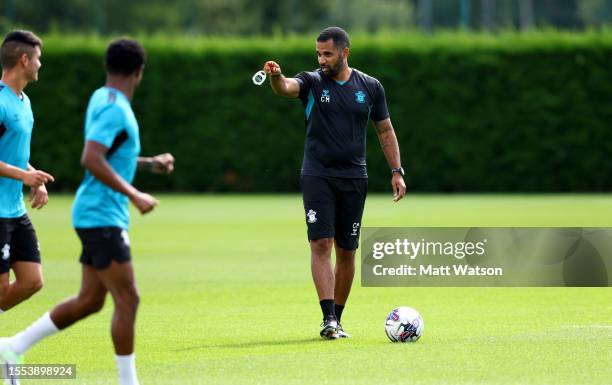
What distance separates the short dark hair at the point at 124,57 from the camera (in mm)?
7316

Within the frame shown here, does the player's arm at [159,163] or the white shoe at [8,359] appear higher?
the player's arm at [159,163]

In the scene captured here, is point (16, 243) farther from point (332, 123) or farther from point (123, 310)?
point (332, 123)

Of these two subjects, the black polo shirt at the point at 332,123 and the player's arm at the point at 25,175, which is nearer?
the player's arm at the point at 25,175

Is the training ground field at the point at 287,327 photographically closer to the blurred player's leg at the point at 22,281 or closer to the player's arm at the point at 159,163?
the blurred player's leg at the point at 22,281

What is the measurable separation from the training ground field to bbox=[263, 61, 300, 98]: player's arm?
7.00 feet

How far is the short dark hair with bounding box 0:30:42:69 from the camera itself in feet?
28.8

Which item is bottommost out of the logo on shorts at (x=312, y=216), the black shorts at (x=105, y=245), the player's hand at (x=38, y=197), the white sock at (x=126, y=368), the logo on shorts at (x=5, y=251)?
the logo on shorts at (x=312, y=216)

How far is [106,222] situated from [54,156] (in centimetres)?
2678

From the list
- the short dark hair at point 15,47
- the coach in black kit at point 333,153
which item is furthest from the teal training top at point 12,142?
the coach in black kit at point 333,153

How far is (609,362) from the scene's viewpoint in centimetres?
891

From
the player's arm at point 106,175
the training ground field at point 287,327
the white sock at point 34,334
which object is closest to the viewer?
the player's arm at point 106,175

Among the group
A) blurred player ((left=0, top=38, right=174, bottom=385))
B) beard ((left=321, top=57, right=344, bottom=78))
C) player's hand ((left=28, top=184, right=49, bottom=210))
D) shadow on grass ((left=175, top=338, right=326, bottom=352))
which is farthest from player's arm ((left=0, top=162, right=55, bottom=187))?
beard ((left=321, top=57, right=344, bottom=78))

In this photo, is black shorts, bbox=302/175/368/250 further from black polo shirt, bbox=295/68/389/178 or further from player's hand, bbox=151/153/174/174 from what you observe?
player's hand, bbox=151/153/174/174

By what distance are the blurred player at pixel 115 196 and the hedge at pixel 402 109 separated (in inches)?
980
